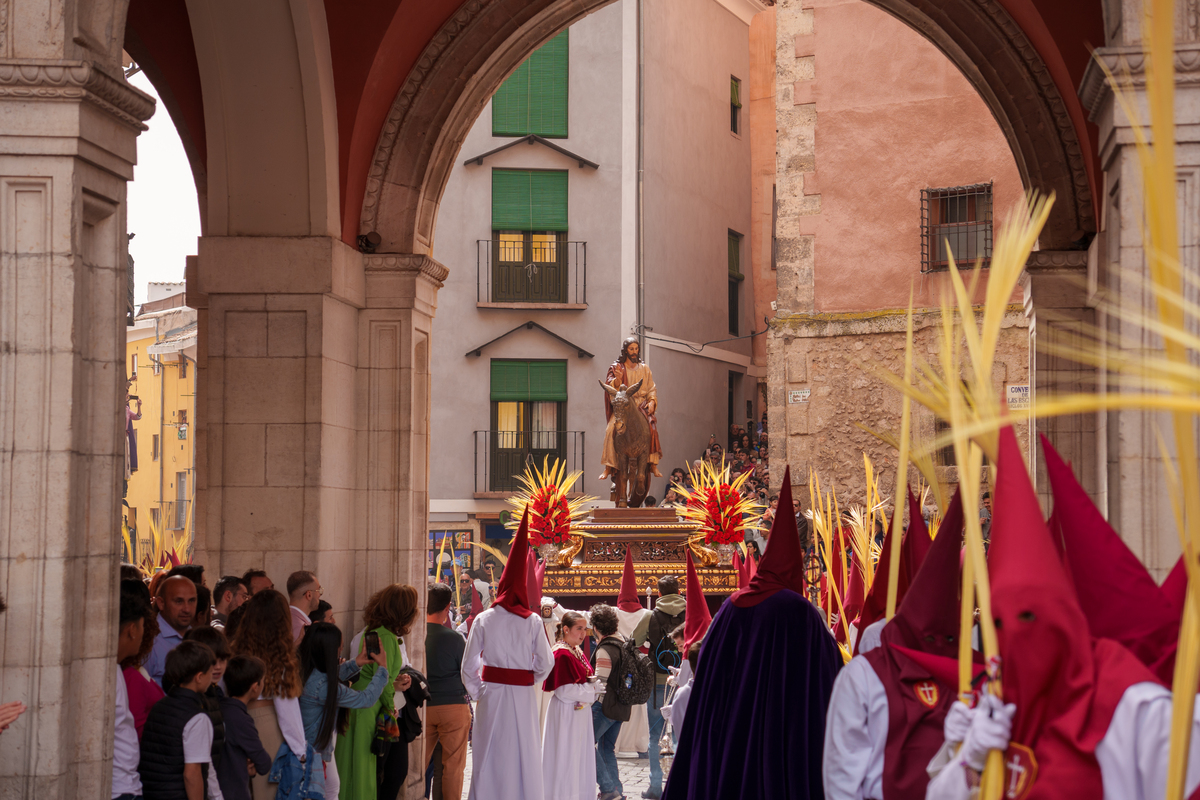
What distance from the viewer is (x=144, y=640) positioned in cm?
547

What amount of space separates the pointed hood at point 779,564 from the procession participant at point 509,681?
2.56 meters

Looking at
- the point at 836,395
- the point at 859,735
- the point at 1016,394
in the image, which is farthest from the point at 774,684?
the point at 836,395

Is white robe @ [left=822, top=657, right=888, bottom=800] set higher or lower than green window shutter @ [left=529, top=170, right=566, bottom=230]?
lower

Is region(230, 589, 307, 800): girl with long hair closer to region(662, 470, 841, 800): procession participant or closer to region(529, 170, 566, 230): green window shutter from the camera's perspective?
region(662, 470, 841, 800): procession participant

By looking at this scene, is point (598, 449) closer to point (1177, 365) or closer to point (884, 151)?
point (884, 151)

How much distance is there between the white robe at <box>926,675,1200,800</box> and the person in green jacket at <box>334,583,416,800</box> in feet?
14.7

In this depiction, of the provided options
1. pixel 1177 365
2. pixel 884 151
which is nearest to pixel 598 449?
pixel 884 151

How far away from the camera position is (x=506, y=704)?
816 cm

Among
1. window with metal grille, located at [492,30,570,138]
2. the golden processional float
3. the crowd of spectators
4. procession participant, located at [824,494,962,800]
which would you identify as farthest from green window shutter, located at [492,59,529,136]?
procession participant, located at [824,494,962,800]

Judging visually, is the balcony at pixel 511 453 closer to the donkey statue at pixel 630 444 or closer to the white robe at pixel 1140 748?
the donkey statue at pixel 630 444

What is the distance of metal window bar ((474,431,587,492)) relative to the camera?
83.5 feet

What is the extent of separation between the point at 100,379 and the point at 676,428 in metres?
21.5

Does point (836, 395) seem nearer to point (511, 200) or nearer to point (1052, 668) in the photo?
point (511, 200)

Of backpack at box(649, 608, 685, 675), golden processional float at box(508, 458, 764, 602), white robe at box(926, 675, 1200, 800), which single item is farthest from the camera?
golden processional float at box(508, 458, 764, 602)
